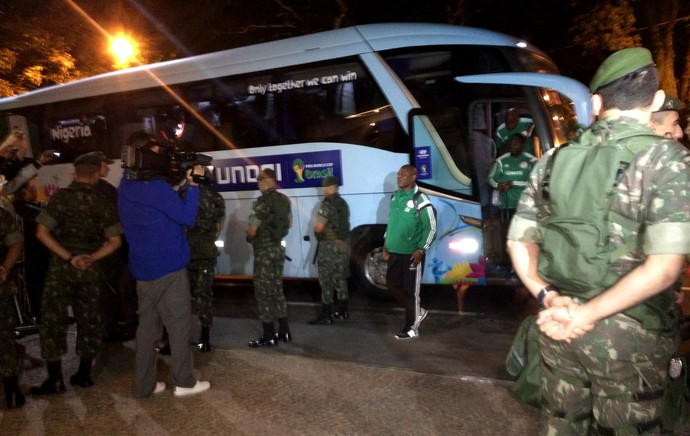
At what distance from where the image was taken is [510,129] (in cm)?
716

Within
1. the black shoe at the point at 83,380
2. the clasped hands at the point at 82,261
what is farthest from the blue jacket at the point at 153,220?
the black shoe at the point at 83,380

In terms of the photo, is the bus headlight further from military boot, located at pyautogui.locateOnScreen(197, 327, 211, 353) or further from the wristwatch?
the wristwatch

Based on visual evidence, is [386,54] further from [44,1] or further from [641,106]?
[44,1]

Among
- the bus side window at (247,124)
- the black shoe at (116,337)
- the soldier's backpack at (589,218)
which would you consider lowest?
the black shoe at (116,337)

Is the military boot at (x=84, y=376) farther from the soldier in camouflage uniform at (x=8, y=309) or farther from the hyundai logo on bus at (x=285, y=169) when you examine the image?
the hyundai logo on bus at (x=285, y=169)

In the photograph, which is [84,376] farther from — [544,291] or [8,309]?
[544,291]

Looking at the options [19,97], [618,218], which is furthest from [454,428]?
[19,97]

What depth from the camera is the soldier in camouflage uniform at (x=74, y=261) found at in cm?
497

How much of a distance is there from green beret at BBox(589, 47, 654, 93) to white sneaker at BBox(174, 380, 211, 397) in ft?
12.9

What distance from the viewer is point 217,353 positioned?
602cm

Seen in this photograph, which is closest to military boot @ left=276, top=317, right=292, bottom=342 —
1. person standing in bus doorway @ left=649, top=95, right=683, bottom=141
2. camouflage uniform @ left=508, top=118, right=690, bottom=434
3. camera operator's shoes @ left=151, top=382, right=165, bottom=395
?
camera operator's shoes @ left=151, top=382, right=165, bottom=395

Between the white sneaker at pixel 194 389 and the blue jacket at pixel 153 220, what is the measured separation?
37.5 inches

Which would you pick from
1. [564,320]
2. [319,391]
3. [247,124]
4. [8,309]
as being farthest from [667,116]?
[247,124]

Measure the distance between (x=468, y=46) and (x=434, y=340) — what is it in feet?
12.1
